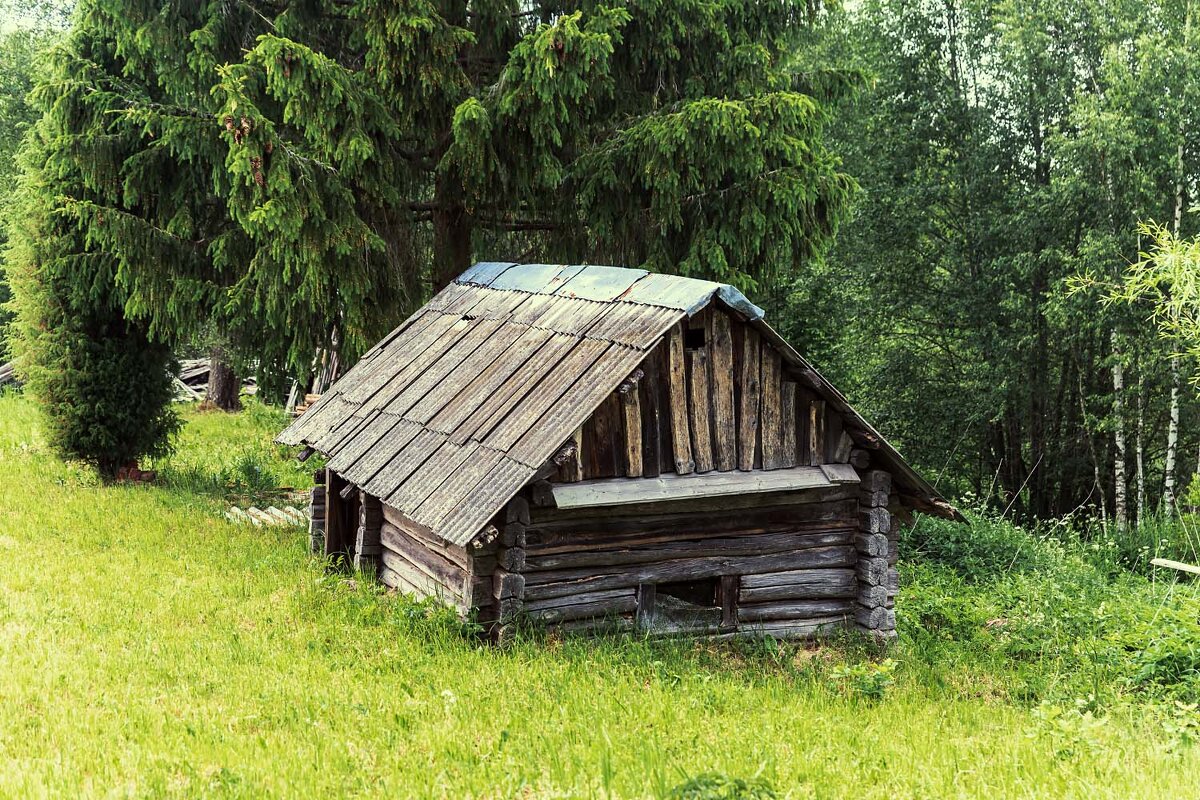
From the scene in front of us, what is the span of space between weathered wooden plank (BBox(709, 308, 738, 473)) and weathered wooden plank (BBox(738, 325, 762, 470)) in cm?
10

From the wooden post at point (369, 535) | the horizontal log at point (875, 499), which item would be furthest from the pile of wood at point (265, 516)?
the horizontal log at point (875, 499)

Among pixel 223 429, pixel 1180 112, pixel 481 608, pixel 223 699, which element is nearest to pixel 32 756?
pixel 223 699

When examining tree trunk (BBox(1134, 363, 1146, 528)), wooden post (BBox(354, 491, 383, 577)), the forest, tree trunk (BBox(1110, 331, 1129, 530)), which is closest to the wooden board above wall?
the forest

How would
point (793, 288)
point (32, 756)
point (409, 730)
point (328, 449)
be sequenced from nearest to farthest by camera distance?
point (32, 756), point (409, 730), point (328, 449), point (793, 288)

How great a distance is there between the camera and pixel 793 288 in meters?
24.1

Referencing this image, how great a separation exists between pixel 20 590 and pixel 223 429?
47.2ft

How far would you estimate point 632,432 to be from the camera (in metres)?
9.32

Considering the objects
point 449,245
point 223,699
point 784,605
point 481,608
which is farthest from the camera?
point 449,245

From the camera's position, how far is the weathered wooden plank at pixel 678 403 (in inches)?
372

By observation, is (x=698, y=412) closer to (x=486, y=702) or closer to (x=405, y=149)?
(x=486, y=702)

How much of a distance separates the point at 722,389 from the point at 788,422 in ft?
2.46

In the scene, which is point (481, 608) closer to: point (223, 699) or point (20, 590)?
point (223, 699)

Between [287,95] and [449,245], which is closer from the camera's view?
[287,95]

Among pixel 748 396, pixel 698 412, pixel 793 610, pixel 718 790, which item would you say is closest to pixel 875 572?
pixel 793 610
